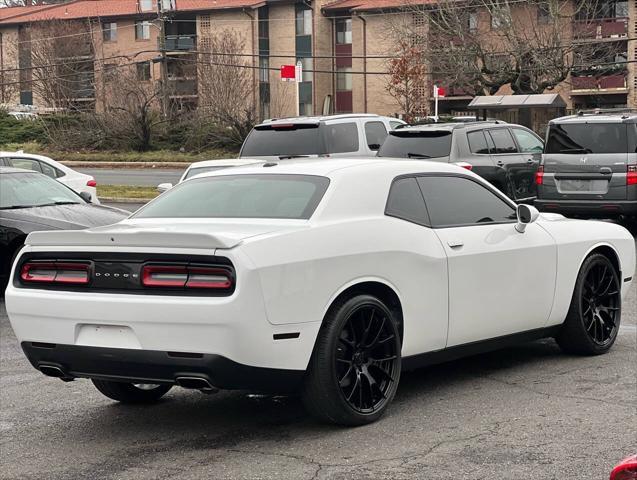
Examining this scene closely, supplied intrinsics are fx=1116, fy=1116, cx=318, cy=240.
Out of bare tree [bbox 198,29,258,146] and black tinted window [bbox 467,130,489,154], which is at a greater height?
bare tree [bbox 198,29,258,146]

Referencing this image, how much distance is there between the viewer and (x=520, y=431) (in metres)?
6.07

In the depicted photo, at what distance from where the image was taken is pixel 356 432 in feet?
20.1

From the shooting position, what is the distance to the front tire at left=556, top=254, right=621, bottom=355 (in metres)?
8.15

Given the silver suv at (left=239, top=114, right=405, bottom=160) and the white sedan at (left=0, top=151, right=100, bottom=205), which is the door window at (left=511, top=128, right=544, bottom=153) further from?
the white sedan at (left=0, top=151, right=100, bottom=205)

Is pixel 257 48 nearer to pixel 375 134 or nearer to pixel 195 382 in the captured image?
pixel 375 134

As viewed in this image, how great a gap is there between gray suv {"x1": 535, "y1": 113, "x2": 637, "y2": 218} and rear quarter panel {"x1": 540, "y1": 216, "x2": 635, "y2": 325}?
8438 mm

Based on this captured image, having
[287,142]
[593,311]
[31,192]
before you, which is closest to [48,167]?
[287,142]

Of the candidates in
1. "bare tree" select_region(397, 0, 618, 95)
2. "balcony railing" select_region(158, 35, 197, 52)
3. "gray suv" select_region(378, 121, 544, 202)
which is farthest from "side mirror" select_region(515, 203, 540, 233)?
"balcony railing" select_region(158, 35, 197, 52)

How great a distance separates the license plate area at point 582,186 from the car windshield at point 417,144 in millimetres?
1851

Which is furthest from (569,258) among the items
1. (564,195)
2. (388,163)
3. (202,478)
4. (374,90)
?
(374,90)

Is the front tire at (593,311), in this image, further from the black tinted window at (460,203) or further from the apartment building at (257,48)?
the apartment building at (257,48)

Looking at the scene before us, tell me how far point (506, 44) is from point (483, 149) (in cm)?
3177

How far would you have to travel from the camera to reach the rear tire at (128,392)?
693cm

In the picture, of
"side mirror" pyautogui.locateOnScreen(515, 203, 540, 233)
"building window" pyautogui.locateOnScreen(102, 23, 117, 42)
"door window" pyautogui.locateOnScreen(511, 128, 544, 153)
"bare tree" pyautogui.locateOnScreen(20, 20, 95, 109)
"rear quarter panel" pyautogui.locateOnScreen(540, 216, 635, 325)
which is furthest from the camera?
"building window" pyautogui.locateOnScreen(102, 23, 117, 42)
